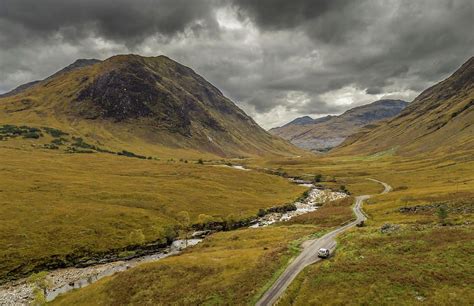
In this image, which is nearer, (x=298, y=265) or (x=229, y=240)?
(x=298, y=265)

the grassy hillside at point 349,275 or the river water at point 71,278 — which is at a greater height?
the grassy hillside at point 349,275

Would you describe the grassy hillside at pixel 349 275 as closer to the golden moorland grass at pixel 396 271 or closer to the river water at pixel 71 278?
the golden moorland grass at pixel 396 271

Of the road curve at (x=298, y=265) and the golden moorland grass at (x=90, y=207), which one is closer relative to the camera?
the road curve at (x=298, y=265)

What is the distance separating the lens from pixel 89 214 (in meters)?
119

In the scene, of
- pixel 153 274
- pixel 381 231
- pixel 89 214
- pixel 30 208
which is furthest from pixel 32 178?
pixel 381 231

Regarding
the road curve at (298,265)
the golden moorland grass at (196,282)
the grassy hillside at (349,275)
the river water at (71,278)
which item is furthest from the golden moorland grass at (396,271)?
the river water at (71,278)

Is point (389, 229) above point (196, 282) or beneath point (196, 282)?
above

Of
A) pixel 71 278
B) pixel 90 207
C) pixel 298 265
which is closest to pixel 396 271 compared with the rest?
pixel 298 265

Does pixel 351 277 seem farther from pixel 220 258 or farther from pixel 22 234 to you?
pixel 22 234

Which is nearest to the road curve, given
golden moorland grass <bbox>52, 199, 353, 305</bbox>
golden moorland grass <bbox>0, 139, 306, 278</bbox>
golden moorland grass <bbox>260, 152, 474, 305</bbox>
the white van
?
the white van

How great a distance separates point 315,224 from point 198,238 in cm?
3959

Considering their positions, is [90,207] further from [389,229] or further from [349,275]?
[349,275]

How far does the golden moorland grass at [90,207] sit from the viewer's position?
9650 cm

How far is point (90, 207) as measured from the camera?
416 feet
